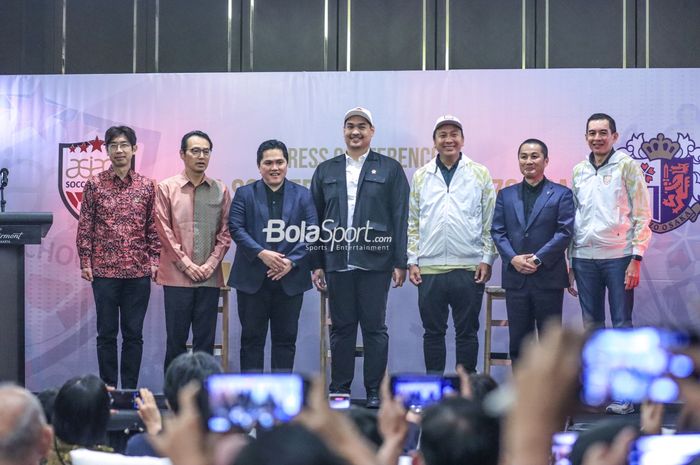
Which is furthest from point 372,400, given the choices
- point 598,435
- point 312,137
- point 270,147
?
point 598,435

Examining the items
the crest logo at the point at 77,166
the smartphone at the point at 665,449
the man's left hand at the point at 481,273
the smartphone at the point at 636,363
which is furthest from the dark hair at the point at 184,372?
the crest logo at the point at 77,166

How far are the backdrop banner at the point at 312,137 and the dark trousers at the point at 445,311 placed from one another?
688mm

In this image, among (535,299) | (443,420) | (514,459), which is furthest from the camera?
(535,299)

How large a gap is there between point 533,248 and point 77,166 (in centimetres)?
301

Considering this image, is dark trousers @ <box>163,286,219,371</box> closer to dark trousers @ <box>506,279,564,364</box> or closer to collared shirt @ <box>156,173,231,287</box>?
collared shirt @ <box>156,173,231,287</box>

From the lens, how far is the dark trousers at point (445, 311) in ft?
17.1

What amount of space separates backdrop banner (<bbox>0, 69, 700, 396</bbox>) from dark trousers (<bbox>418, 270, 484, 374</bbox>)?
688 millimetres

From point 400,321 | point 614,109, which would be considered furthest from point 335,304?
point 614,109

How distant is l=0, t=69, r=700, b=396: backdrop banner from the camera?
19.2ft

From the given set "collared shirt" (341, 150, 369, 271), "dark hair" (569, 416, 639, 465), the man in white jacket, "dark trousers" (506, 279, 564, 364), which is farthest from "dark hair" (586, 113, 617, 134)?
"dark hair" (569, 416, 639, 465)

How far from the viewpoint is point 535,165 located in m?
5.30

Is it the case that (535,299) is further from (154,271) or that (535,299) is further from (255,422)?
(255,422)

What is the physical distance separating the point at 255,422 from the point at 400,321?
4.12m

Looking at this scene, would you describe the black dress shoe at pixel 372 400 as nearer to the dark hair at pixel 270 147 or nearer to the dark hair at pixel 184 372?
the dark hair at pixel 270 147
